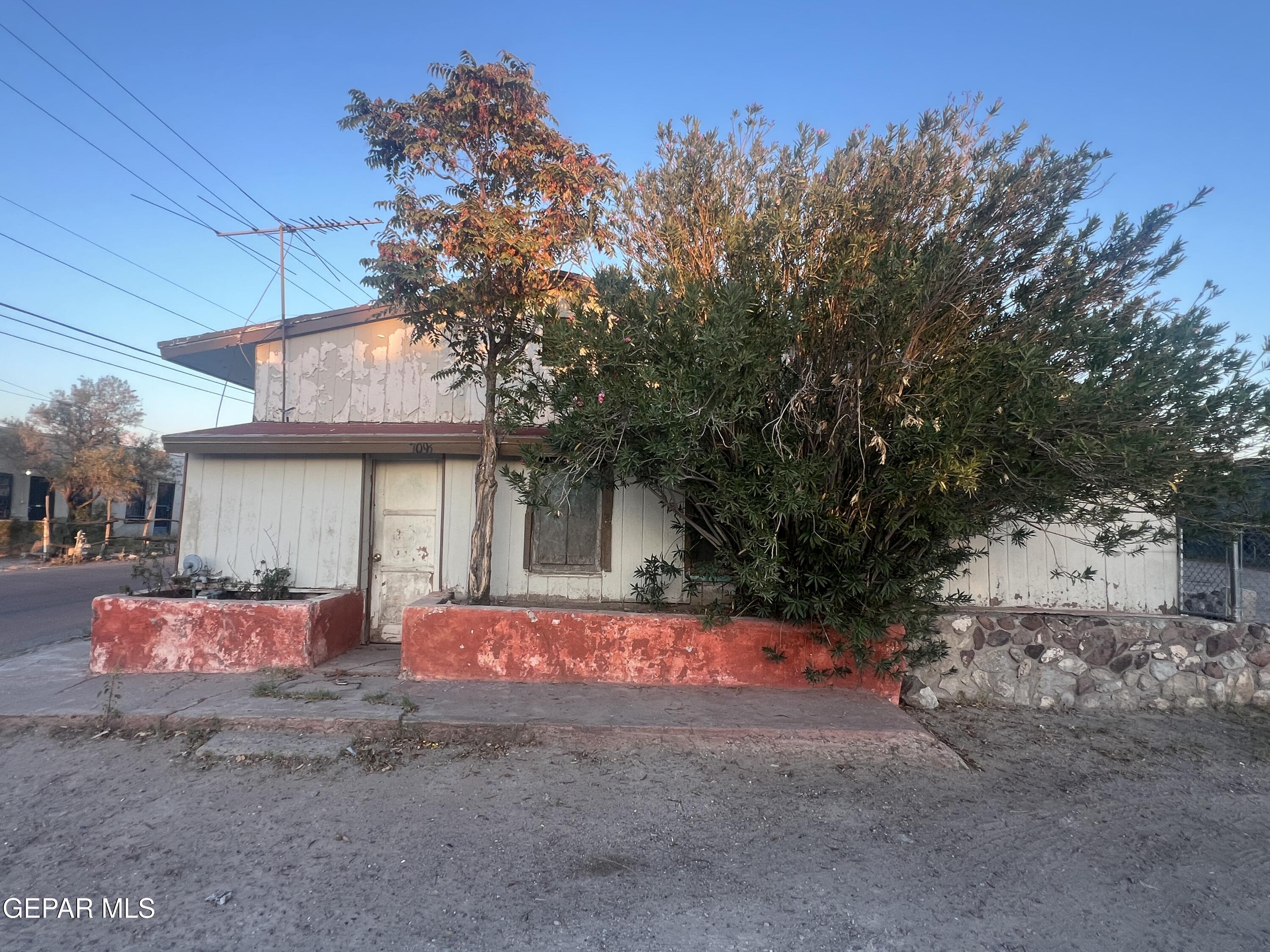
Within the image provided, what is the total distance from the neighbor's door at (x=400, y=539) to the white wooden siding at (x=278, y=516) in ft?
0.81

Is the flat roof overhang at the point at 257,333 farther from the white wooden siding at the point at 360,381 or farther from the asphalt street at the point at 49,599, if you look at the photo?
the asphalt street at the point at 49,599

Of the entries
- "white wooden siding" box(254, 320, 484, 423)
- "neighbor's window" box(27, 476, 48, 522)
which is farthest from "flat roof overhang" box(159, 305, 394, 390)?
"neighbor's window" box(27, 476, 48, 522)

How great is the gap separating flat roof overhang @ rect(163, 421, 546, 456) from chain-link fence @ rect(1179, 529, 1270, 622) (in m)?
6.74

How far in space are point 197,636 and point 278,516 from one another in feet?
5.67

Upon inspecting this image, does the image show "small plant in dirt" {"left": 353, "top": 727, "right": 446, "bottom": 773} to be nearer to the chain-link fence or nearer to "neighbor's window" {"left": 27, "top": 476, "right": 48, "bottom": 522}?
the chain-link fence

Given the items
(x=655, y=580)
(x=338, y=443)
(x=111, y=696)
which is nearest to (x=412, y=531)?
(x=338, y=443)

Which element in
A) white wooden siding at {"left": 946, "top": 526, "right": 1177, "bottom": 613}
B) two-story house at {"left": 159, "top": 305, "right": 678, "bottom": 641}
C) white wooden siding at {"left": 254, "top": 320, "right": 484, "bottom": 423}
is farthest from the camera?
white wooden siding at {"left": 254, "top": 320, "right": 484, "bottom": 423}

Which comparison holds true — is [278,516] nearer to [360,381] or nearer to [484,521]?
[360,381]

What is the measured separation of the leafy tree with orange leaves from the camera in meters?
6.50

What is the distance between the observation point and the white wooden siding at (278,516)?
789cm

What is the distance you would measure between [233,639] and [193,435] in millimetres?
2430

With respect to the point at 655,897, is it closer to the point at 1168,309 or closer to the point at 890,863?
the point at 890,863

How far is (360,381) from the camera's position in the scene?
949 cm

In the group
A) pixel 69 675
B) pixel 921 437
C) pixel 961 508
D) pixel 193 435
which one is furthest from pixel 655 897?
pixel 193 435
